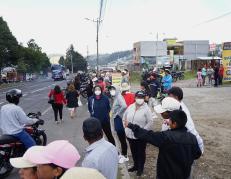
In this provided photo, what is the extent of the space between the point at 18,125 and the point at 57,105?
733cm

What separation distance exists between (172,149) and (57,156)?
1559 mm

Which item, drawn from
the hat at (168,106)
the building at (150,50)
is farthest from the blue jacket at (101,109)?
the building at (150,50)

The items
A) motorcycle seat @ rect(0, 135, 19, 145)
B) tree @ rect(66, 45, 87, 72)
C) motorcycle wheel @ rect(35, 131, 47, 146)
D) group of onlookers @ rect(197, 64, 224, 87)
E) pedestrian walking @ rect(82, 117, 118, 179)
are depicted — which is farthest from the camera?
tree @ rect(66, 45, 87, 72)

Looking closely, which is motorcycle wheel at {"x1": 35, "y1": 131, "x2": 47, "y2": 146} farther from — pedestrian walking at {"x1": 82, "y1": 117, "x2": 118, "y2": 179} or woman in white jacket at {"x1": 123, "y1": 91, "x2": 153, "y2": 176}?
pedestrian walking at {"x1": 82, "y1": 117, "x2": 118, "y2": 179}

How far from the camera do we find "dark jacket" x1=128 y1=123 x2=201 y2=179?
4285 mm

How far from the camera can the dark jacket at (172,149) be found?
4.29 meters

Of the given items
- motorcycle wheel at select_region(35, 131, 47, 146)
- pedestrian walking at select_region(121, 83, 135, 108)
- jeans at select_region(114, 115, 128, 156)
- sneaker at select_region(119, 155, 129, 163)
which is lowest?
sneaker at select_region(119, 155, 129, 163)

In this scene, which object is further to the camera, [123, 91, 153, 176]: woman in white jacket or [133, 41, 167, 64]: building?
[133, 41, 167, 64]: building

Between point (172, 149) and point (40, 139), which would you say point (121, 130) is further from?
point (172, 149)

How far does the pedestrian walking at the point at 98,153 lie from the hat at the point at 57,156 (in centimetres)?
66

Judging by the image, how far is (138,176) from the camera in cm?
770

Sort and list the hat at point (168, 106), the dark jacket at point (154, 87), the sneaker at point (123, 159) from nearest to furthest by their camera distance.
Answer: the hat at point (168, 106) → the sneaker at point (123, 159) → the dark jacket at point (154, 87)

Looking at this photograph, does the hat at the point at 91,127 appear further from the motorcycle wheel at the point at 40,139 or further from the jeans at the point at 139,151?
the motorcycle wheel at the point at 40,139

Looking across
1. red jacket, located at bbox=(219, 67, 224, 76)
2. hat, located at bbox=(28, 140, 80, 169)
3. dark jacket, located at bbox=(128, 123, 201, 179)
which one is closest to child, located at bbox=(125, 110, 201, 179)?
dark jacket, located at bbox=(128, 123, 201, 179)
